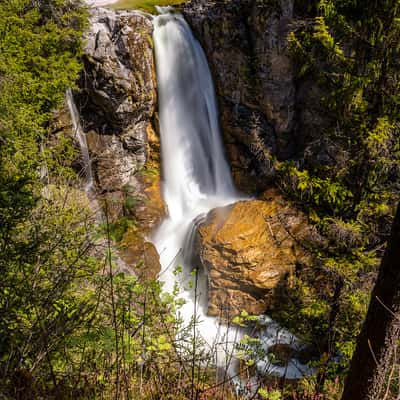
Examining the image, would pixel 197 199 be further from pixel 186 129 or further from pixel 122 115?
pixel 122 115

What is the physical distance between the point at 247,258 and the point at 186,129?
640cm

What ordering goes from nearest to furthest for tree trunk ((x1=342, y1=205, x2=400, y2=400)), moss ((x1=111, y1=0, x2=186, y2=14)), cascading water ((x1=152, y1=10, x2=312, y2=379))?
tree trunk ((x1=342, y1=205, x2=400, y2=400))
cascading water ((x1=152, y1=10, x2=312, y2=379))
moss ((x1=111, y1=0, x2=186, y2=14))

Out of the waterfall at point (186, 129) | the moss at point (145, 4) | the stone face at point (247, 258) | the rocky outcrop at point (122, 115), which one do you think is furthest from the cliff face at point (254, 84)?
the stone face at point (247, 258)

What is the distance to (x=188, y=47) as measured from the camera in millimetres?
12539

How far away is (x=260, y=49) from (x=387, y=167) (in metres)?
8.33

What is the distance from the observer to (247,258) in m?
8.91

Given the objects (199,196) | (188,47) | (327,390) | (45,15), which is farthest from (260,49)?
(327,390)

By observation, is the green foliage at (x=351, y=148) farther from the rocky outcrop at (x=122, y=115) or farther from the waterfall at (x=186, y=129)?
the waterfall at (x=186, y=129)

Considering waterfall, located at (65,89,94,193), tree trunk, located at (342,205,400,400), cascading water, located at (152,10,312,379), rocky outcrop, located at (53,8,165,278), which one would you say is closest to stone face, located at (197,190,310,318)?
rocky outcrop, located at (53,8,165,278)

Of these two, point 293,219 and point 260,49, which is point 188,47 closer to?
point 260,49

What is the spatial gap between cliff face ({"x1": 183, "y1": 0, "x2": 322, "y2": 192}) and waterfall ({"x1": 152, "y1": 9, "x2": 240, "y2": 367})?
1.53 feet

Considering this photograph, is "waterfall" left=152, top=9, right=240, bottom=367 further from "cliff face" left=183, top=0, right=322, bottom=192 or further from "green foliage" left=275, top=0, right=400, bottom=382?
"green foliage" left=275, top=0, right=400, bottom=382

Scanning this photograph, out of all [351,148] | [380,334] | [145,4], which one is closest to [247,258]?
[351,148]

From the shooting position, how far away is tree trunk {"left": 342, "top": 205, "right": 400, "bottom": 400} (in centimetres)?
217
